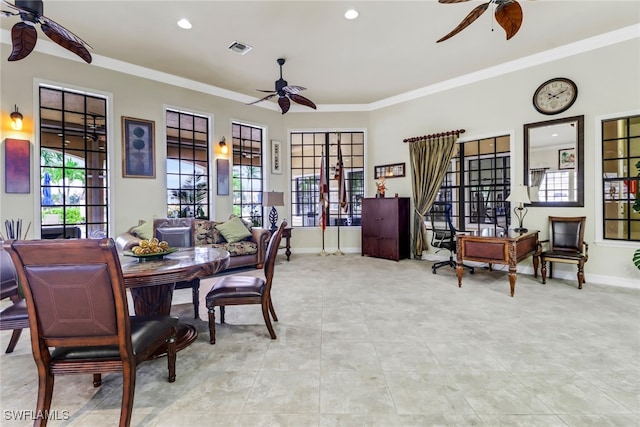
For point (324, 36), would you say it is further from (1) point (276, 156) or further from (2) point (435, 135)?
(1) point (276, 156)

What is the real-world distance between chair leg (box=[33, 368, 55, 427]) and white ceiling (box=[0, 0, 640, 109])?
3.63 metres

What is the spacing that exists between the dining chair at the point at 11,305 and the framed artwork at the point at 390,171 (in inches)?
231

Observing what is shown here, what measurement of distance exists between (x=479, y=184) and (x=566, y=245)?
5.29 ft

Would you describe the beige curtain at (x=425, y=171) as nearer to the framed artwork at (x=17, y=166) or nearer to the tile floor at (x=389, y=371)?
the tile floor at (x=389, y=371)

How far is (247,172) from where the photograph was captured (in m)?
6.49

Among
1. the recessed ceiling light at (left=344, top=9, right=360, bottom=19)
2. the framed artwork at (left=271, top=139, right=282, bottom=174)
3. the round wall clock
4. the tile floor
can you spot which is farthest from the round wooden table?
the round wall clock

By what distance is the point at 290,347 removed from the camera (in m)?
2.43

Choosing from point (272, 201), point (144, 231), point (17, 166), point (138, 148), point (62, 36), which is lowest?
point (144, 231)

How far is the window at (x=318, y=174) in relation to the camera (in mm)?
6953

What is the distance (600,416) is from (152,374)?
2695 mm

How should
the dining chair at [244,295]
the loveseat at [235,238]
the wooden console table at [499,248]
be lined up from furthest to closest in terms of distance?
the loveseat at [235,238] → the wooden console table at [499,248] → the dining chair at [244,295]

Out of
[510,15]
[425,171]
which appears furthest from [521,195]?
[510,15]

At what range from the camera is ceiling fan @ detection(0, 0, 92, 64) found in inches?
96.0

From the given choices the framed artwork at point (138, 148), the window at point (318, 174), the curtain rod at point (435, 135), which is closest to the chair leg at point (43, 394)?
the framed artwork at point (138, 148)
